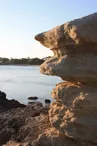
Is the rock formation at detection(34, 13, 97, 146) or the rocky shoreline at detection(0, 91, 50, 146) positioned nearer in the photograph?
the rock formation at detection(34, 13, 97, 146)

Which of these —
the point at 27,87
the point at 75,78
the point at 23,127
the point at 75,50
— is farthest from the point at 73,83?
the point at 27,87

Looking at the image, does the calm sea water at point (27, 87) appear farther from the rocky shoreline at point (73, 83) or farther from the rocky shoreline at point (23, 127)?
the rocky shoreline at point (73, 83)

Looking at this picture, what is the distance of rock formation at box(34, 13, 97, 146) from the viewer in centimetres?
897

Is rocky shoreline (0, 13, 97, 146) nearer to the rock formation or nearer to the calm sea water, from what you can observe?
the rock formation

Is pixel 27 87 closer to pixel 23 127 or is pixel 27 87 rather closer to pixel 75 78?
pixel 23 127

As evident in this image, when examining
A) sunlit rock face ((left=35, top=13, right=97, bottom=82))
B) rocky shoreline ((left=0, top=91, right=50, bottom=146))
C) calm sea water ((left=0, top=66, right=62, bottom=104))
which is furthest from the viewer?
calm sea water ((left=0, top=66, right=62, bottom=104))

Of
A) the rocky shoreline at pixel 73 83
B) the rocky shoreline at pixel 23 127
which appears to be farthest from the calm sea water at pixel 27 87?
the rocky shoreline at pixel 73 83

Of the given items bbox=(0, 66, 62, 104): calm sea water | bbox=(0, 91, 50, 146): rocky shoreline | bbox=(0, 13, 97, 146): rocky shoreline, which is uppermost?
bbox=(0, 13, 97, 146): rocky shoreline

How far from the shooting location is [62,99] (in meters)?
9.70

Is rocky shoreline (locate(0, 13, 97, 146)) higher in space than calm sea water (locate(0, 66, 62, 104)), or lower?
higher

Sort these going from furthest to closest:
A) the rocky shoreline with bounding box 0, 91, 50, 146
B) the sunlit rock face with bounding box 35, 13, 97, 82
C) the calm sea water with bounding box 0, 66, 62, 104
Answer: the calm sea water with bounding box 0, 66, 62, 104 < the rocky shoreline with bounding box 0, 91, 50, 146 < the sunlit rock face with bounding box 35, 13, 97, 82

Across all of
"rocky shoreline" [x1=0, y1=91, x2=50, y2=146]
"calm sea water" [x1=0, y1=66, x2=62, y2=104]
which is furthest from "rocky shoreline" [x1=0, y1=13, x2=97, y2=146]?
"calm sea water" [x1=0, y1=66, x2=62, y2=104]

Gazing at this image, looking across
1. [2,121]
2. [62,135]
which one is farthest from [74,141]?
[2,121]

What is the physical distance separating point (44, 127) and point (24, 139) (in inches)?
27.5
